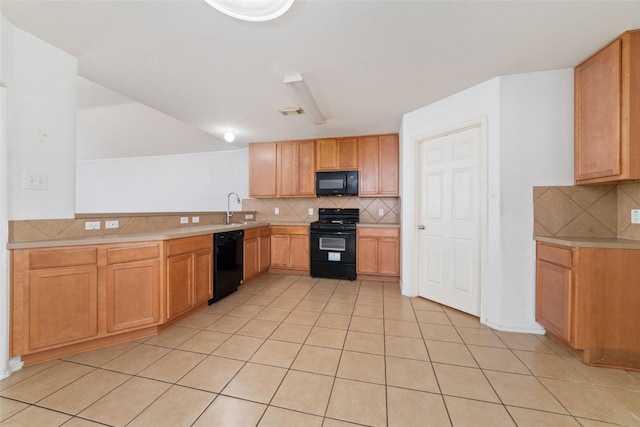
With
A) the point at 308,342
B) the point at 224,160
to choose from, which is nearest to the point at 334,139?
the point at 224,160

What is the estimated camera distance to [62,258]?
72.9 inches

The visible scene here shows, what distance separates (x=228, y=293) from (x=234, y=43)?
282 centimetres

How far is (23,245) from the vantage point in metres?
1.73

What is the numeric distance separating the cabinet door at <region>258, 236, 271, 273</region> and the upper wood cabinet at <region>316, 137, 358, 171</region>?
156 cm

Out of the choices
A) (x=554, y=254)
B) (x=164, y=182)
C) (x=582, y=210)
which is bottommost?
(x=554, y=254)

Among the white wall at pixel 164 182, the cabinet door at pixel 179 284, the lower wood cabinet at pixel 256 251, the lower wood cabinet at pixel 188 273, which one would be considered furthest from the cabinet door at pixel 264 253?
the cabinet door at pixel 179 284

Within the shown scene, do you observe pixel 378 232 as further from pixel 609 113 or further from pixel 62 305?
pixel 62 305

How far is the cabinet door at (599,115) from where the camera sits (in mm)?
1846

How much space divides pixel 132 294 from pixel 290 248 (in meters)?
2.46

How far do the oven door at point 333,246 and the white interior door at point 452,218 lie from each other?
1104 mm

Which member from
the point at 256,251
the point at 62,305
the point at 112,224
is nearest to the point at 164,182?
the point at 256,251

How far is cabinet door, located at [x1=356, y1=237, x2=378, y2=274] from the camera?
12.9 feet

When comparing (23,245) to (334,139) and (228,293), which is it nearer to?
(228,293)

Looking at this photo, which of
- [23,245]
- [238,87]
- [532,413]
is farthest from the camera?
[238,87]
